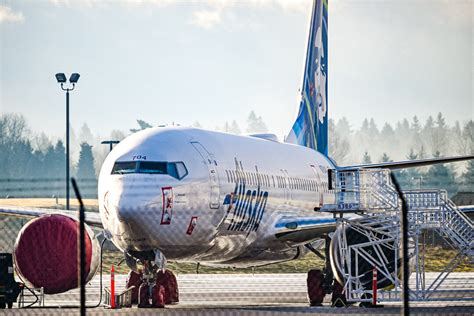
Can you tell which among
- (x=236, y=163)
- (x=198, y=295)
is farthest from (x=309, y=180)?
(x=236, y=163)

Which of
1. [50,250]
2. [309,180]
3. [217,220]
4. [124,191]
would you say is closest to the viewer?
[124,191]

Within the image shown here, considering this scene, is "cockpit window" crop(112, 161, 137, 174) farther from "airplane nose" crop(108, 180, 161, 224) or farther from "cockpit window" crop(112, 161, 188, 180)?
"airplane nose" crop(108, 180, 161, 224)

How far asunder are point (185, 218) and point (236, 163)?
393 cm

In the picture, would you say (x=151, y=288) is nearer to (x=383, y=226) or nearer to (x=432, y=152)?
(x=383, y=226)

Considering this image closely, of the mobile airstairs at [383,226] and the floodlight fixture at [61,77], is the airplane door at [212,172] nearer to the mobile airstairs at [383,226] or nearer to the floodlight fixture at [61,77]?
the mobile airstairs at [383,226]

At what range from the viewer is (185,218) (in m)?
22.7

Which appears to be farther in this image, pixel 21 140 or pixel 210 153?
pixel 21 140

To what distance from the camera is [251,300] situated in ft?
90.2

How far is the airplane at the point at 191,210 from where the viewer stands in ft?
72.3

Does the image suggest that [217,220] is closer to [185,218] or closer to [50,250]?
[185,218]

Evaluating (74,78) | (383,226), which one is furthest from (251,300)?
(74,78)

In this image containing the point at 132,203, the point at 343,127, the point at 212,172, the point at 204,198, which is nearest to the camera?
the point at 132,203

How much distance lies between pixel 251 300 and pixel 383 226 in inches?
153

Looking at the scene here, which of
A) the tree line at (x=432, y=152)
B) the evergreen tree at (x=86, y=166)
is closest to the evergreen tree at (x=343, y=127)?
the tree line at (x=432, y=152)
